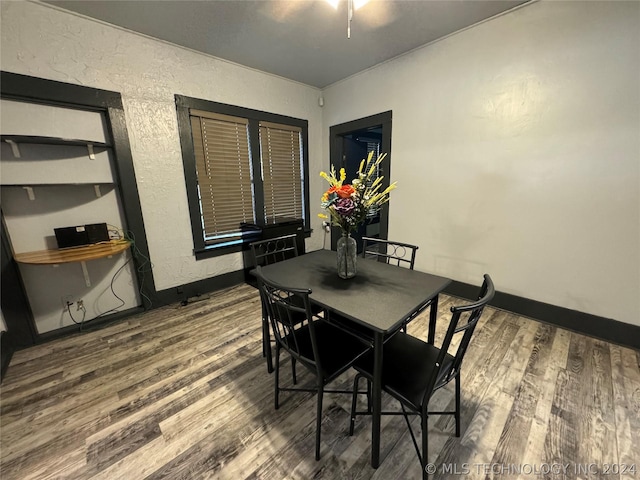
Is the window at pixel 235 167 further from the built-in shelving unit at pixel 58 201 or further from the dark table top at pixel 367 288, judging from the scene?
the dark table top at pixel 367 288

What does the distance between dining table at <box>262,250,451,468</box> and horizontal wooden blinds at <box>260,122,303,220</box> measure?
6.29 feet

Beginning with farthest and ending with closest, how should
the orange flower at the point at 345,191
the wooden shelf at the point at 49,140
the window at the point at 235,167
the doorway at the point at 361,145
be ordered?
the doorway at the point at 361,145
the window at the point at 235,167
the wooden shelf at the point at 49,140
the orange flower at the point at 345,191

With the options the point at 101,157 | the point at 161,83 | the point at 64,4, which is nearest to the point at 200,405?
the point at 101,157

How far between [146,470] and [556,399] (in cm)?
237

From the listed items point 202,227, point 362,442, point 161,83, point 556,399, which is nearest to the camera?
point 362,442

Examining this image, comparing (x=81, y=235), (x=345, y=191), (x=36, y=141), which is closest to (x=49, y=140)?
(x=36, y=141)

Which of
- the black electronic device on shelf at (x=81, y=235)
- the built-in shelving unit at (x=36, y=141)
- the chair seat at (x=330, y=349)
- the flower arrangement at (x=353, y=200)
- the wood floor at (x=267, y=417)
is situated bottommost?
the wood floor at (x=267, y=417)

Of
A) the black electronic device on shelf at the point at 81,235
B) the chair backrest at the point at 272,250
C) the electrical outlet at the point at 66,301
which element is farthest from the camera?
the electrical outlet at the point at 66,301

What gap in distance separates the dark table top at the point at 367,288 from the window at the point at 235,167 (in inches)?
65.9

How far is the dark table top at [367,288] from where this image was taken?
3.85ft

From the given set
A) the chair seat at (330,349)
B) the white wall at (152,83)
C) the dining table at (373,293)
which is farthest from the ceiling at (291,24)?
the chair seat at (330,349)

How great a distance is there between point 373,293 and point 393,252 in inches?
82.1

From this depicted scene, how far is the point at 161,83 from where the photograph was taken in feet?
8.34

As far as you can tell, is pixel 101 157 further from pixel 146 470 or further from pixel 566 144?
pixel 566 144
